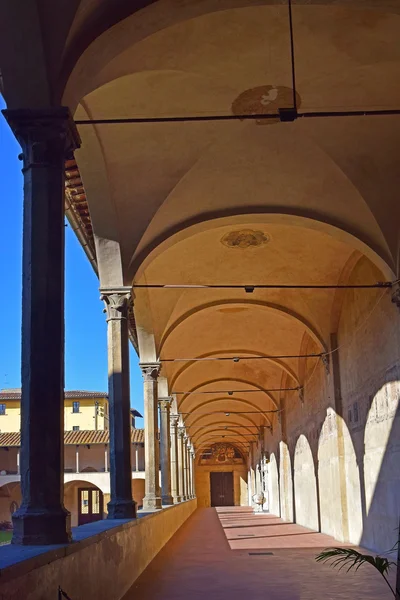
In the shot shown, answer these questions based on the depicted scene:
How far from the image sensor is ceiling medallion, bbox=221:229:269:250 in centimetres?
1420

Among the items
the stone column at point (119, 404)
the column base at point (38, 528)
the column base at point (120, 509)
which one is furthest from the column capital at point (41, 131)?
the column base at point (120, 509)

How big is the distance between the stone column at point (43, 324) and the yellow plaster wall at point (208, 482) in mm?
51444

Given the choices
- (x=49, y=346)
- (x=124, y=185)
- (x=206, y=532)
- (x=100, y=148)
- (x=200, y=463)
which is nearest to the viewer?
(x=49, y=346)

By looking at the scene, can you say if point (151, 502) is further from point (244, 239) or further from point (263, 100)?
point (263, 100)

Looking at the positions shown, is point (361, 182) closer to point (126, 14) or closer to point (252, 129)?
point (252, 129)

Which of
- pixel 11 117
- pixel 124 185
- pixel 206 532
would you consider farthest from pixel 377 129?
pixel 206 532

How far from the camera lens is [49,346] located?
5.71 meters

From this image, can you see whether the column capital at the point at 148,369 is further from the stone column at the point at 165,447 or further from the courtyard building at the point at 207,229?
the stone column at the point at 165,447

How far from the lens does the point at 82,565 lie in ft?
19.1

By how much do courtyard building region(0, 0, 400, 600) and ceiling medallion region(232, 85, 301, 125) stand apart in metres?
0.03

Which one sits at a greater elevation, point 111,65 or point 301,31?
point 301,31

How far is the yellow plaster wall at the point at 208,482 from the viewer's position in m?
55.5

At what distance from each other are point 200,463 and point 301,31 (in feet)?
168

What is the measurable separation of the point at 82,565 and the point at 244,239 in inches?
374
